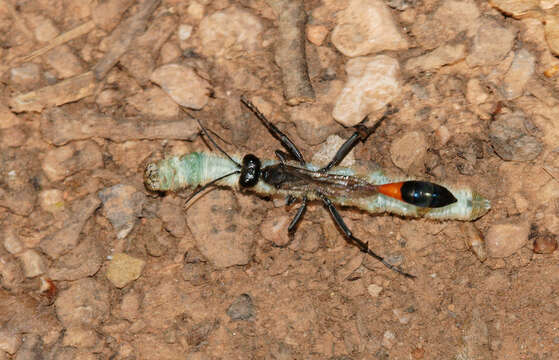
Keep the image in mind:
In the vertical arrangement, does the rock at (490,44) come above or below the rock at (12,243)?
above

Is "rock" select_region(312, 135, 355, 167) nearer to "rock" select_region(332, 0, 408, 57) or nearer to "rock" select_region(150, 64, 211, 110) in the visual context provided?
"rock" select_region(332, 0, 408, 57)

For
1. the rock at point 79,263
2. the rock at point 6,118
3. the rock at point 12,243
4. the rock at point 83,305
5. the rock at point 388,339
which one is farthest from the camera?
the rock at point 6,118

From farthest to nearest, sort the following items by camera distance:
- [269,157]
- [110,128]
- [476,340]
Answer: [269,157]
[110,128]
[476,340]

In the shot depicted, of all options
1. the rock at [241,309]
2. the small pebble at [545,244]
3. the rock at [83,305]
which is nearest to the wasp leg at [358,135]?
the rock at [241,309]

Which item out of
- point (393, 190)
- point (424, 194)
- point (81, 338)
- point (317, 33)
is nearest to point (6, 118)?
point (81, 338)

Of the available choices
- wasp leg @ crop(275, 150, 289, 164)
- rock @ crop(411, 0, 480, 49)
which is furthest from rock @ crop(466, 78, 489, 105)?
wasp leg @ crop(275, 150, 289, 164)

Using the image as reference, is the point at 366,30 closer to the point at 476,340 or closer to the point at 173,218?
the point at 173,218

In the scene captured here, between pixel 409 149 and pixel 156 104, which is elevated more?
pixel 156 104

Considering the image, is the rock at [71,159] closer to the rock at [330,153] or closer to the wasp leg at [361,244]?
the rock at [330,153]
